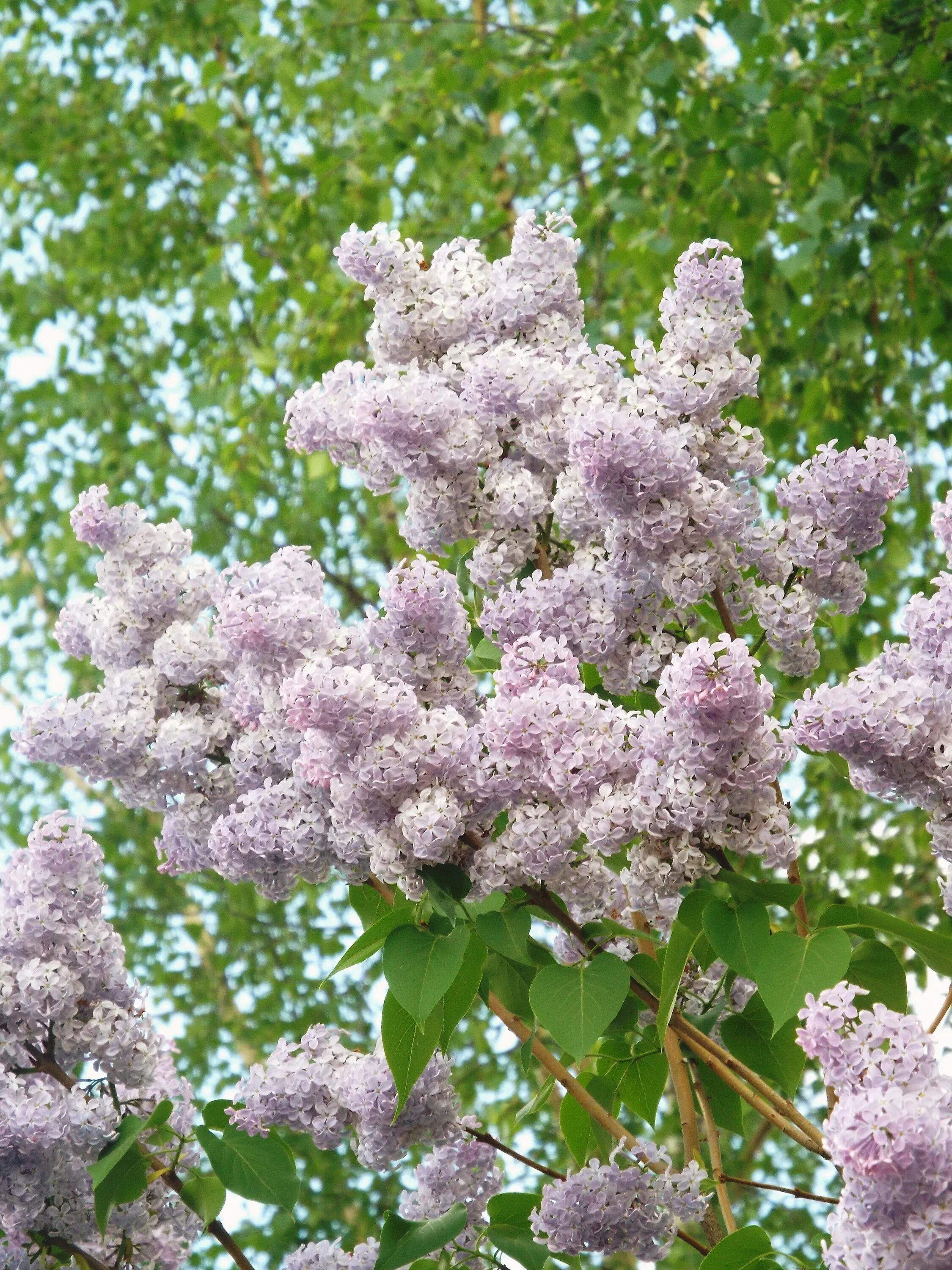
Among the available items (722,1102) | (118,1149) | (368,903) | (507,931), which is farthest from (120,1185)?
(722,1102)

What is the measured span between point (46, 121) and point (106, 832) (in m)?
2.51

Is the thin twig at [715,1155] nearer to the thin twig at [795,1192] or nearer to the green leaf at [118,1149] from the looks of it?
the thin twig at [795,1192]

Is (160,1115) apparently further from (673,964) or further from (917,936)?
(917,936)

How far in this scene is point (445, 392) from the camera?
1150 mm

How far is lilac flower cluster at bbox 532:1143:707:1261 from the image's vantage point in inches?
44.1

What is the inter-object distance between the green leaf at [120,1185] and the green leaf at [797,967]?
1.82 feet

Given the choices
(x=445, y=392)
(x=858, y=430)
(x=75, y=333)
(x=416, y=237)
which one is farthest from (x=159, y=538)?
(x=75, y=333)

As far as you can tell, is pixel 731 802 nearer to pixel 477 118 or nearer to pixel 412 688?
pixel 412 688

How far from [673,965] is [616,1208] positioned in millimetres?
249

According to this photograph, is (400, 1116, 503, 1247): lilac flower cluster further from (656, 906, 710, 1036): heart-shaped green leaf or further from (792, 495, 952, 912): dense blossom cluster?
(792, 495, 952, 912): dense blossom cluster

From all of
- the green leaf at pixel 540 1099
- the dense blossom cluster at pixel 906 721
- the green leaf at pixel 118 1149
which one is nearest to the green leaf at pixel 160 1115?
the green leaf at pixel 118 1149

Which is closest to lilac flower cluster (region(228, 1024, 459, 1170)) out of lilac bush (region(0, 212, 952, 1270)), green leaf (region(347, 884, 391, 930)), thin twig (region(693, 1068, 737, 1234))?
lilac bush (region(0, 212, 952, 1270))

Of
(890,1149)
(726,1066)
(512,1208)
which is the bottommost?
(890,1149)

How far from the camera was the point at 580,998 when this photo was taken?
39.8 inches
